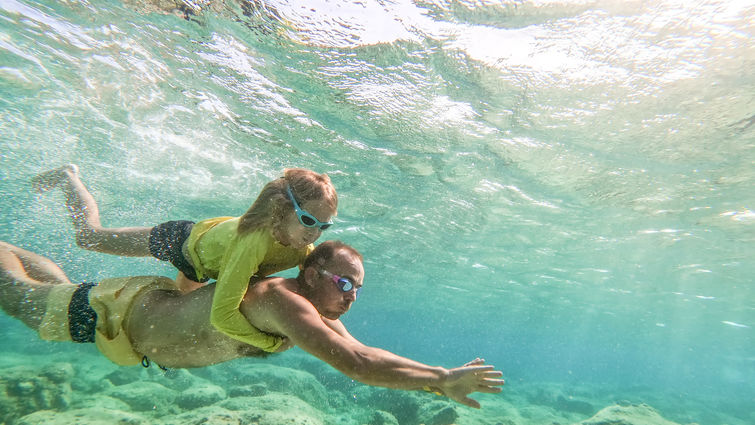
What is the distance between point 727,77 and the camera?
340 inches

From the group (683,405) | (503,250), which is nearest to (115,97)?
(503,250)

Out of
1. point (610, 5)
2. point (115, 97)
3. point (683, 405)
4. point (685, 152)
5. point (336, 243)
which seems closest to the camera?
point (336, 243)

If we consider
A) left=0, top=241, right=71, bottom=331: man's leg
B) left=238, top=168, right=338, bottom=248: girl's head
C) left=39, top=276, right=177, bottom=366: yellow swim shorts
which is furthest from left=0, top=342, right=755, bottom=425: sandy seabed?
left=238, top=168, right=338, bottom=248: girl's head

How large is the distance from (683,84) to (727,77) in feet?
2.79

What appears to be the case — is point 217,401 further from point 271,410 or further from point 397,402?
point 397,402

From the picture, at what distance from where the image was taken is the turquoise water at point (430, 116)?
27.3 feet

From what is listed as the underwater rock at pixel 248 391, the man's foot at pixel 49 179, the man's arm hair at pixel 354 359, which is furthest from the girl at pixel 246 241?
the underwater rock at pixel 248 391

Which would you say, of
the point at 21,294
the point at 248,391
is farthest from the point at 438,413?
the point at 21,294

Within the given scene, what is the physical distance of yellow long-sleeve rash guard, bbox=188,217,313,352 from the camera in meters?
3.24

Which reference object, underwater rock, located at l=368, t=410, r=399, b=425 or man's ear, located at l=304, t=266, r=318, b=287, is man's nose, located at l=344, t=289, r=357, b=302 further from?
underwater rock, located at l=368, t=410, r=399, b=425

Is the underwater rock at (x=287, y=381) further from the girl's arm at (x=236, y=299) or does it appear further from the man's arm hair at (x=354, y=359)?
the man's arm hair at (x=354, y=359)

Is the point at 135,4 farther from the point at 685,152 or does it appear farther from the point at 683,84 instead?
the point at 685,152

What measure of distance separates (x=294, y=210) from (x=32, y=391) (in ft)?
39.3

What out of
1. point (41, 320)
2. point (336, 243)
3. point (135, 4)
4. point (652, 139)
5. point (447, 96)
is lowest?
point (41, 320)
